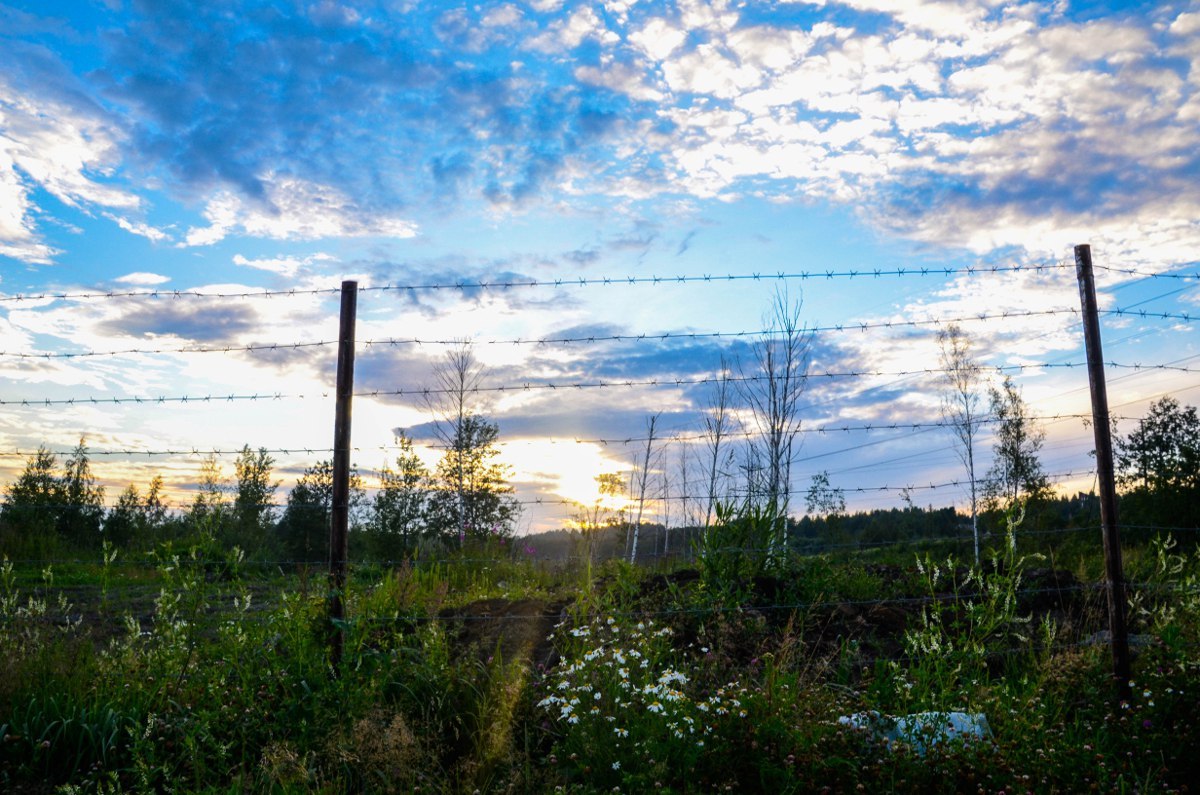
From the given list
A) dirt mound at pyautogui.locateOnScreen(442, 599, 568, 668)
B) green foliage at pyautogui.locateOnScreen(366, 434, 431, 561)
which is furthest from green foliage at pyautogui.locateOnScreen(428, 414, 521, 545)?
dirt mound at pyautogui.locateOnScreen(442, 599, 568, 668)

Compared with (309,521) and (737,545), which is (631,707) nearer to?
(737,545)

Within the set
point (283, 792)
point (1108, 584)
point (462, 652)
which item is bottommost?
point (283, 792)

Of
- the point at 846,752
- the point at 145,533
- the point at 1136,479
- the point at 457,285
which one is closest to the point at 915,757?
the point at 846,752

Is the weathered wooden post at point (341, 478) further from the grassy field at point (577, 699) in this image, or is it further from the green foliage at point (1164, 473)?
the green foliage at point (1164, 473)

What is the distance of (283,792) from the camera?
427cm

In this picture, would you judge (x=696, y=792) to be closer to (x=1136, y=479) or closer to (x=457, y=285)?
(x=457, y=285)

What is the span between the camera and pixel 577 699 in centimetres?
502

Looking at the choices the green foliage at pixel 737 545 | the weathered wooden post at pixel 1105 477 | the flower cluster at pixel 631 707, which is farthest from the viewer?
the green foliage at pixel 737 545

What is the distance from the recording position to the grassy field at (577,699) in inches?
180

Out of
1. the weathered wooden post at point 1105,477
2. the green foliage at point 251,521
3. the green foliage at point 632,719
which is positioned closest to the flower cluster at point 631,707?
the green foliage at point 632,719

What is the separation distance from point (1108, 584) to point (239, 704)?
617cm

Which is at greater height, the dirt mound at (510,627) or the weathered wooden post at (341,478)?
the weathered wooden post at (341,478)

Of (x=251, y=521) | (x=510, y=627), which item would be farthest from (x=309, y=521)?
(x=510, y=627)

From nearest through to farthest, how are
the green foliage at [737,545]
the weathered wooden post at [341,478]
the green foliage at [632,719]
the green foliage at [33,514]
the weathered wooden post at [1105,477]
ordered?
the green foliage at [632,719] < the weathered wooden post at [341,478] < the weathered wooden post at [1105,477] < the green foliage at [737,545] < the green foliage at [33,514]
